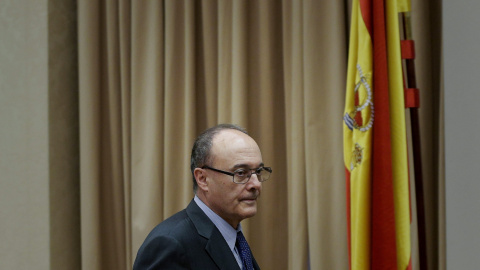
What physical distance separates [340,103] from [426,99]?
0.47 metres

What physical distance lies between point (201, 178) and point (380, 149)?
2.72ft

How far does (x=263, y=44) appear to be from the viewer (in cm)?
315

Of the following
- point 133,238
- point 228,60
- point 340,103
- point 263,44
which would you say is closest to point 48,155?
point 133,238

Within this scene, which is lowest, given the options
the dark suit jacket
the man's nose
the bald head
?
the dark suit jacket

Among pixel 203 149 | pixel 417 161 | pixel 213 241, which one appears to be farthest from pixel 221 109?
pixel 213 241

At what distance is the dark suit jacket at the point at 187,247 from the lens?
5.45ft

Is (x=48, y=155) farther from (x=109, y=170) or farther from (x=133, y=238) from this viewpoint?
(x=133, y=238)

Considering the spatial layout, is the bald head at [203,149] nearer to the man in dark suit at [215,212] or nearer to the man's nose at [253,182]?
the man in dark suit at [215,212]

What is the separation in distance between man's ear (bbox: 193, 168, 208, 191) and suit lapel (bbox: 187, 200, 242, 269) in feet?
0.40

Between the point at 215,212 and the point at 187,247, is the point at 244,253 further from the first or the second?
the point at 187,247

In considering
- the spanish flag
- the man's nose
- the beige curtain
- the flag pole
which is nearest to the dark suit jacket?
the man's nose

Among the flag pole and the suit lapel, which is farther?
the flag pole

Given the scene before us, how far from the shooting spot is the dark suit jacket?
166cm

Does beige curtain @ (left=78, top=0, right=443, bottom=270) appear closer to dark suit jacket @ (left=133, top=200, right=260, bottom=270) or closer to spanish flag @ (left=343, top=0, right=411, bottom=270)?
spanish flag @ (left=343, top=0, right=411, bottom=270)
